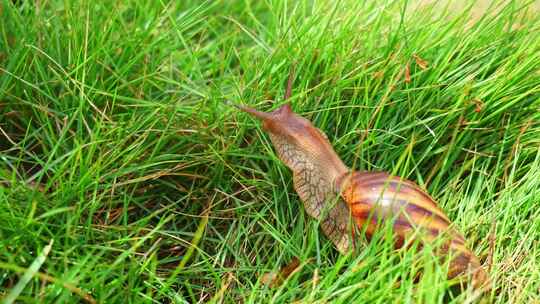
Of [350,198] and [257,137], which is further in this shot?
[257,137]

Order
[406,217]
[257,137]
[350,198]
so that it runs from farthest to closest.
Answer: [257,137] < [350,198] < [406,217]

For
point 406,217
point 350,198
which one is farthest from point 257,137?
point 406,217

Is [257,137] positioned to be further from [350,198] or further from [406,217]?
[406,217]

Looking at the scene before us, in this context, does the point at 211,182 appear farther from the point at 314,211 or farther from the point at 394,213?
the point at 394,213
